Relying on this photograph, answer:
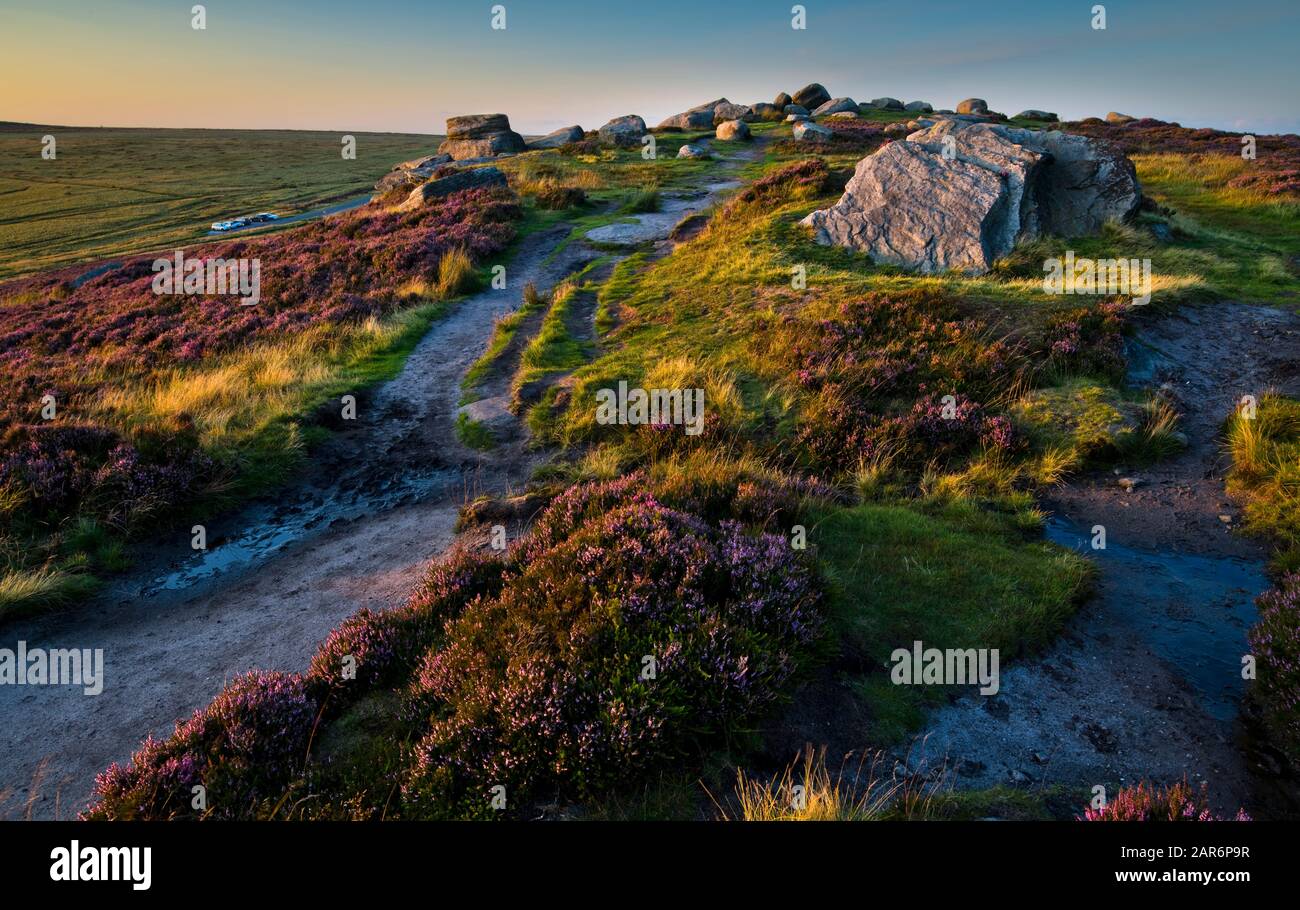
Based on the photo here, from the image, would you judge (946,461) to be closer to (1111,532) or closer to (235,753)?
(1111,532)

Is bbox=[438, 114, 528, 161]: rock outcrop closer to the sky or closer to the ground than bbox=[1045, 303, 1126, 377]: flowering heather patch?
closer to the sky

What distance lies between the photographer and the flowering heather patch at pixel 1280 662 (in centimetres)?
555

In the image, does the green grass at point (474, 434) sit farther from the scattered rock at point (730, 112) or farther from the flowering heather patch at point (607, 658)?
the scattered rock at point (730, 112)

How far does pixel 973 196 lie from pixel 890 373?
1063 cm

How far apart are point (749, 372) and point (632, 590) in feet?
26.9

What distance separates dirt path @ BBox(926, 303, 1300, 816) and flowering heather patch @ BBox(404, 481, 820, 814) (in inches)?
72.7

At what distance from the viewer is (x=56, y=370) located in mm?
18578

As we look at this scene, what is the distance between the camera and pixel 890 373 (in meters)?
12.5
